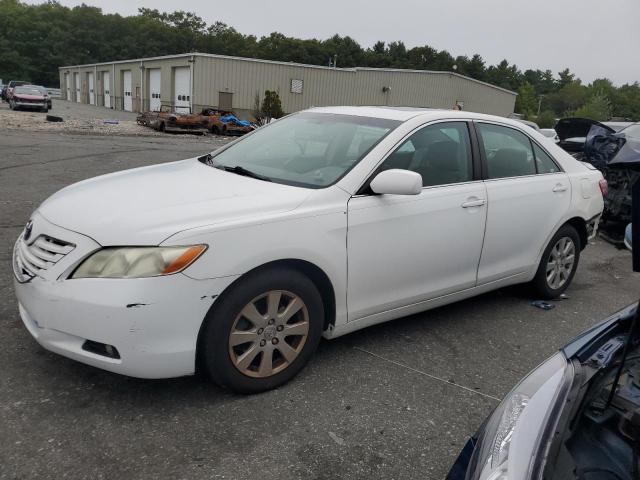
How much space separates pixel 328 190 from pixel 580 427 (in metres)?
1.90

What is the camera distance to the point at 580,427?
1563 millimetres

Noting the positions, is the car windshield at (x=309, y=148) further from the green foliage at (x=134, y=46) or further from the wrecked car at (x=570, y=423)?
the green foliage at (x=134, y=46)

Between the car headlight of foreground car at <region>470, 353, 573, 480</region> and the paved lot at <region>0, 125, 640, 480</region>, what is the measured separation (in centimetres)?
90

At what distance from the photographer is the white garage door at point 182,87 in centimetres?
3697

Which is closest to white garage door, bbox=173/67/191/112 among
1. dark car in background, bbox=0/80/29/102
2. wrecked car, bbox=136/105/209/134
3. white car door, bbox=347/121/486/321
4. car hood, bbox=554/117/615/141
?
wrecked car, bbox=136/105/209/134

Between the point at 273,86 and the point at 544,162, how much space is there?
36144 millimetres

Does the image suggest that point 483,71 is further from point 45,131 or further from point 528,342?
point 528,342

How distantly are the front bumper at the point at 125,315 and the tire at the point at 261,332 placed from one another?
9cm

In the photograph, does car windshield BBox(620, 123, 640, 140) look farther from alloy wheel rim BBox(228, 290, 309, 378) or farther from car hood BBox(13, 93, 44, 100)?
car hood BBox(13, 93, 44, 100)

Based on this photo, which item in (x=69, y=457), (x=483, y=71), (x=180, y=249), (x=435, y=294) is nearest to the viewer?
(x=69, y=457)

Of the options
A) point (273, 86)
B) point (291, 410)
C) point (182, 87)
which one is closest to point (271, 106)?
point (273, 86)

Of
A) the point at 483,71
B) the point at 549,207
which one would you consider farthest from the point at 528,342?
the point at 483,71

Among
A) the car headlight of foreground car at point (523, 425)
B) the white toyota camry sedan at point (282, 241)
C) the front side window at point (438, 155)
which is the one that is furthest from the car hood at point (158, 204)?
the car headlight of foreground car at point (523, 425)

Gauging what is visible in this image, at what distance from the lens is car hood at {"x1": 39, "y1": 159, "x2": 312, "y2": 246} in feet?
8.67
